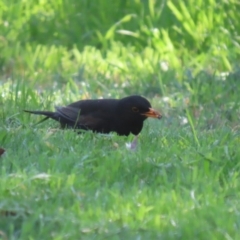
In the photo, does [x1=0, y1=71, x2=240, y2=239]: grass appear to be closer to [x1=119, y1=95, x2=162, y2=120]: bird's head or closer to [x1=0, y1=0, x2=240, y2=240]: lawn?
[x1=0, y1=0, x2=240, y2=240]: lawn

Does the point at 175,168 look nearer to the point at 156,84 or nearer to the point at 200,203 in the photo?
the point at 200,203

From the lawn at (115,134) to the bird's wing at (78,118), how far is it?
0.51 feet

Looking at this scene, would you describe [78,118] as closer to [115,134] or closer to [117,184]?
[115,134]

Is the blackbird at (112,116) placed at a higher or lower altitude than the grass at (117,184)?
lower

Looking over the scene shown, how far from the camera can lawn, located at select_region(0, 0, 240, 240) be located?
174 inches

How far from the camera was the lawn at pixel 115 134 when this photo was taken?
4426 millimetres

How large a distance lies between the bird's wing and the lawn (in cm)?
16

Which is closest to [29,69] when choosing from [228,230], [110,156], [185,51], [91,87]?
[91,87]

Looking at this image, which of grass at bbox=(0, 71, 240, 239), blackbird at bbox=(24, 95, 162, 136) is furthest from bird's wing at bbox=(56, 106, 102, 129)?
grass at bbox=(0, 71, 240, 239)

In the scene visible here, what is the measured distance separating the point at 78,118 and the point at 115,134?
2.27ft

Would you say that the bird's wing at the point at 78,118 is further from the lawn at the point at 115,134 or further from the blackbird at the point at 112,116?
the lawn at the point at 115,134

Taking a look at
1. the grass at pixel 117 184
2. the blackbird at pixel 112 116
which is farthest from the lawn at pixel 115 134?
the blackbird at pixel 112 116

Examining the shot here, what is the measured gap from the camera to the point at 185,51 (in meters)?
9.78

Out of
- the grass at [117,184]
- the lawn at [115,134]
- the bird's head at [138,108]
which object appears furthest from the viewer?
the bird's head at [138,108]
